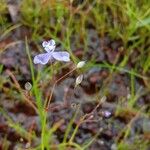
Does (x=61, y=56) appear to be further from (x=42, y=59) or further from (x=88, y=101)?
(x=88, y=101)

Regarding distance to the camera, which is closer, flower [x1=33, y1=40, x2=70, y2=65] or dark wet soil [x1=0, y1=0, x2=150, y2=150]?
flower [x1=33, y1=40, x2=70, y2=65]

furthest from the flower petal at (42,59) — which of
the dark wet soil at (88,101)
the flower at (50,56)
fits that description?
the dark wet soil at (88,101)

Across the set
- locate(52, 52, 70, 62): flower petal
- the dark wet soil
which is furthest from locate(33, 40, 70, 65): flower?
the dark wet soil

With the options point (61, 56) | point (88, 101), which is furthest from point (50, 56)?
point (88, 101)

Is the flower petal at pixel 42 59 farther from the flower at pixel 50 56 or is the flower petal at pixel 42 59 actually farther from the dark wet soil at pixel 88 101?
the dark wet soil at pixel 88 101

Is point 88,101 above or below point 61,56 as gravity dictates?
below

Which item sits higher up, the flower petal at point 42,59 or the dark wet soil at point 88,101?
the flower petal at point 42,59

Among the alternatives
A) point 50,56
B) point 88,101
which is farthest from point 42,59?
point 88,101

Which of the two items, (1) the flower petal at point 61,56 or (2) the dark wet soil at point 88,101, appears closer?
(1) the flower petal at point 61,56

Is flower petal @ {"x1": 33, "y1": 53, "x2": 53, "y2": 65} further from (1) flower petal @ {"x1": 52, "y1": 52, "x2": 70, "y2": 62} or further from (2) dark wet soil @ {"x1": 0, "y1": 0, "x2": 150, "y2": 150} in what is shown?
(2) dark wet soil @ {"x1": 0, "y1": 0, "x2": 150, "y2": 150}

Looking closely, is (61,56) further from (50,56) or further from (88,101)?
(88,101)

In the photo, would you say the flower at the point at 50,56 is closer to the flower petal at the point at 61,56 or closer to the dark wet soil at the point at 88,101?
the flower petal at the point at 61,56

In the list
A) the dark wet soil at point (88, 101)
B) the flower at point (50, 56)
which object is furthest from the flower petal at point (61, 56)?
the dark wet soil at point (88, 101)

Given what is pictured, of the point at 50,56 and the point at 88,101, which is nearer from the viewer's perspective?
the point at 50,56
